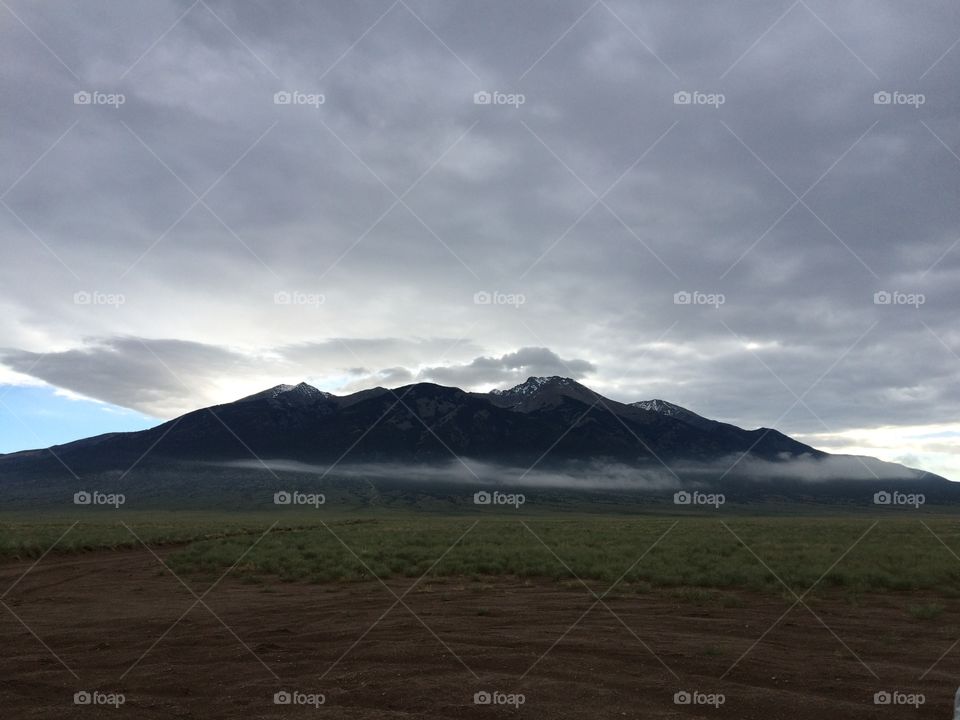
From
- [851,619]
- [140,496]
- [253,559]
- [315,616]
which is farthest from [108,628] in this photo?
[140,496]

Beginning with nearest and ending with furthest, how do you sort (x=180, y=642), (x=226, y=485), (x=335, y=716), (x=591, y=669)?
(x=335, y=716) → (x=591, y=669) → (x=180, y=642) → (x=226, y=485)

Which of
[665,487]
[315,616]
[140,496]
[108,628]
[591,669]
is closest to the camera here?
[591,669]

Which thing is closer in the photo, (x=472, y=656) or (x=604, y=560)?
(x=472, y=656)

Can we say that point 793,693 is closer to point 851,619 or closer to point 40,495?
point 851,619

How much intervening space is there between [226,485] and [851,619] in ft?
533

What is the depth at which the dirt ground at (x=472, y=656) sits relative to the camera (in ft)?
27.0

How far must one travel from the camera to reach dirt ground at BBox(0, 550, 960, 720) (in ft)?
27.0

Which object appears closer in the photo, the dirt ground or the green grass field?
the dirt ground

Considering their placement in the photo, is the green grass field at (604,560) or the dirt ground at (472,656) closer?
the dirt ground at (472,656)

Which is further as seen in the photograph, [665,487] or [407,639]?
[665,487]

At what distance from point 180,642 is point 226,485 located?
159094mm

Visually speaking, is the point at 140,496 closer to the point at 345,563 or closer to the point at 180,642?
the point at 345,563

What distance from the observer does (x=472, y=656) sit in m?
10.4

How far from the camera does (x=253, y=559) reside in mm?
25203
